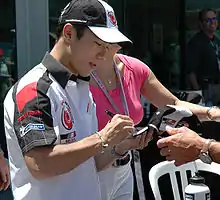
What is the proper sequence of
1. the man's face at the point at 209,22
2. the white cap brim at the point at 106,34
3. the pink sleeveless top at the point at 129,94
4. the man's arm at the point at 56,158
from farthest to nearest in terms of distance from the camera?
the man's face at the point at 209,22 < the pink sleeveless top at the point at 129,94 < the white cap brim at the point at 106,34 < the man's arm at the point at 56,158

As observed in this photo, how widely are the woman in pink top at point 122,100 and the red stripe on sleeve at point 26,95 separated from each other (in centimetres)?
61

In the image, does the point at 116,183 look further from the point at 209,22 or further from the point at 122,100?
the point at 209,22

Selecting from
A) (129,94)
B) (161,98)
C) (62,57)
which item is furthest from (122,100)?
(62,57)

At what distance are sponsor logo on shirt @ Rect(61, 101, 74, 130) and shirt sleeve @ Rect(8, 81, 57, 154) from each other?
0.06 meters

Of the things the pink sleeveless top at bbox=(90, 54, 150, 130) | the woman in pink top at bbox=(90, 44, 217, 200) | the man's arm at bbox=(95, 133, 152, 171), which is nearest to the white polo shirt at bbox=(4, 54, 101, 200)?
the man's arm at bbox=(95, 133, 152, 171)

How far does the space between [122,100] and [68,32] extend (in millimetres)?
881

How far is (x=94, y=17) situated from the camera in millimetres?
1856

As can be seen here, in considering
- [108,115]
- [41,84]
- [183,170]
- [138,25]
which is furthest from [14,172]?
[138,25]

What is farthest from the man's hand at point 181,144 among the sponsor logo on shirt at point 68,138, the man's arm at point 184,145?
the sponsor logo on shirt at point 68,138

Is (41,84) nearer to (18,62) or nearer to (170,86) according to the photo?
(18,62)

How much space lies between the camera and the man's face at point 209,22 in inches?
241

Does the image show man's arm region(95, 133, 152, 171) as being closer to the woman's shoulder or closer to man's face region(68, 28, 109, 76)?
man's face region(68, 28, 109, 76)

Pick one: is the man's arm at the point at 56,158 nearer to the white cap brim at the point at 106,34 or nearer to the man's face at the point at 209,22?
the white cap brim at the point at 106,34

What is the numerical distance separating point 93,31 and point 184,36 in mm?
5228
